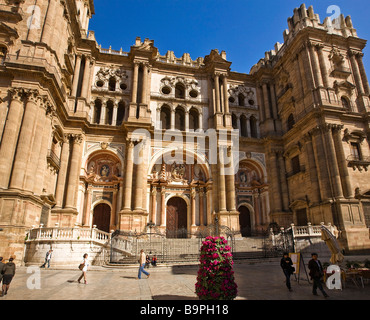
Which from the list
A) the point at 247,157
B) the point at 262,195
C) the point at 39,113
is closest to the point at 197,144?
the point at 247,157

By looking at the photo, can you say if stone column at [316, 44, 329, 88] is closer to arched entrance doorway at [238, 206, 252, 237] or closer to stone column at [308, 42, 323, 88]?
stone column at [308, 42, 323, 88]

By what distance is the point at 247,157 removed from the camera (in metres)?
28.2

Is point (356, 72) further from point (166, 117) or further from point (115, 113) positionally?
point (115, 113)

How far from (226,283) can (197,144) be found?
71.4 ft

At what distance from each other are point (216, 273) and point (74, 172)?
64.7 feet

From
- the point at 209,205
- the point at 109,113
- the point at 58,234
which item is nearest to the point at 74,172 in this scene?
the point at 109,113

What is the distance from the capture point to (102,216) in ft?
81.8

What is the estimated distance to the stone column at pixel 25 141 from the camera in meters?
16.0

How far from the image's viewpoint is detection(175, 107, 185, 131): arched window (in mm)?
29231

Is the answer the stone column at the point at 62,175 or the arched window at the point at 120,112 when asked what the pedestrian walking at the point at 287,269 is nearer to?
the stone column at the point at 62,175

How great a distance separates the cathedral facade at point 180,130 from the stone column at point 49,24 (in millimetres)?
85

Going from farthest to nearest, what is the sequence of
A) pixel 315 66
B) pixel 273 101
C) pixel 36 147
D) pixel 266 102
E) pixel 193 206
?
1. pixel 273 101
2. pixel 266 102
3. pixel 193 206
4. pixel 315 66
5. pixel 36 147

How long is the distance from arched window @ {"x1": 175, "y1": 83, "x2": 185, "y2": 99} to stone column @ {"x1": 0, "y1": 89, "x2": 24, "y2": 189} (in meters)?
16.3
